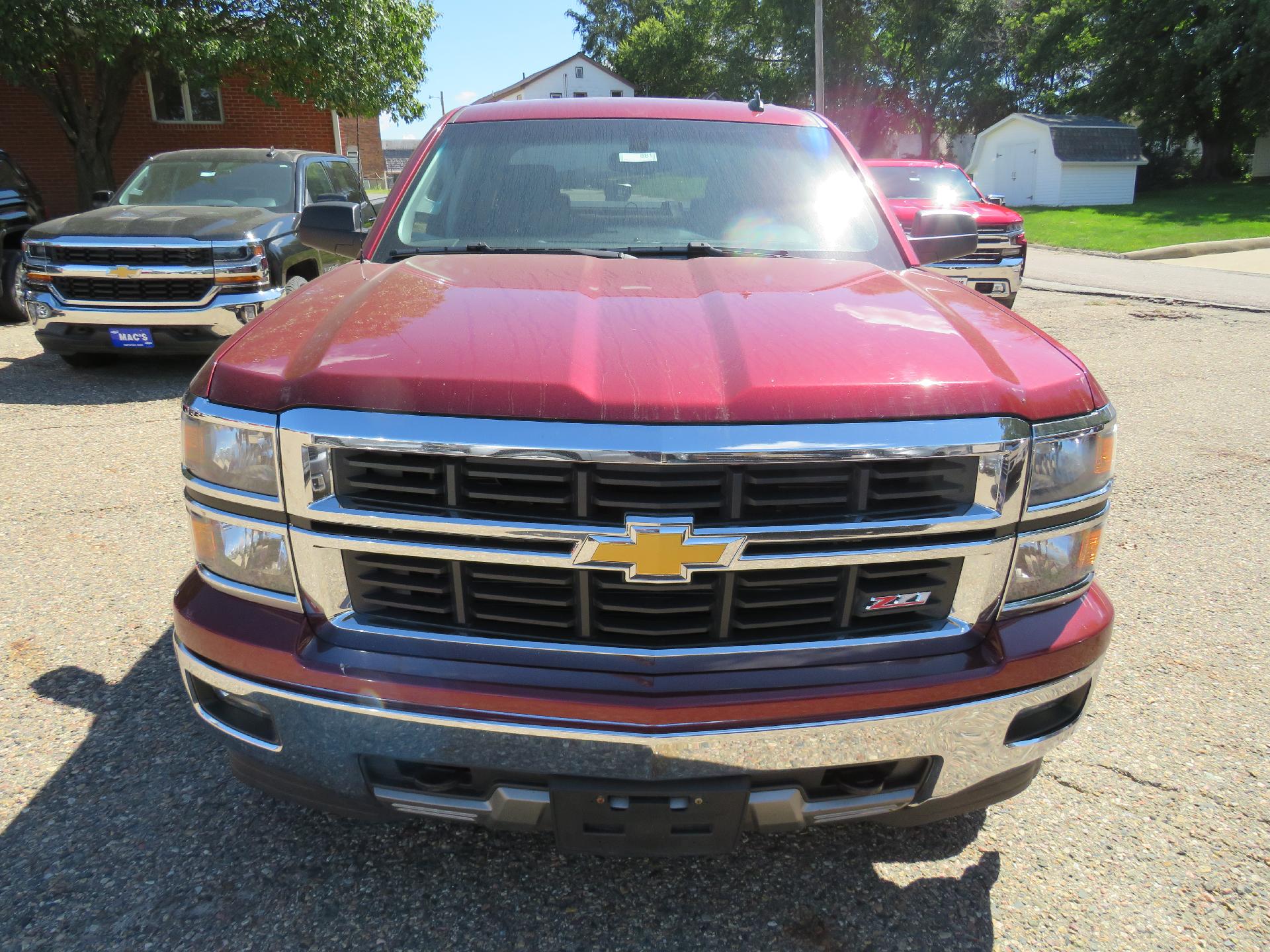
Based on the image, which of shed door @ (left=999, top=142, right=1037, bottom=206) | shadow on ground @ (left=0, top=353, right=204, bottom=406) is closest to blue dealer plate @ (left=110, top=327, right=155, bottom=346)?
shadow on ground @ (left=0, top=353, right=204, bottom=406)

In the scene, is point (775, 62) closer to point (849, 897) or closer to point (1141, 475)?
point (1141, 475)

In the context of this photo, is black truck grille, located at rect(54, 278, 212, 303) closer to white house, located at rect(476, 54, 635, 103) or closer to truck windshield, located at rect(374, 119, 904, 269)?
truck windshield, located at rect(374, 119, 904, 269)

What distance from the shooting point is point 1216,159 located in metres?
39.2

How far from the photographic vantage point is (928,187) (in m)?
12.2

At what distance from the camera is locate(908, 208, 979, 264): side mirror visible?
3.39 metres

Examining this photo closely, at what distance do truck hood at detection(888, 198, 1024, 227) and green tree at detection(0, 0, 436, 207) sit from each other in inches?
367

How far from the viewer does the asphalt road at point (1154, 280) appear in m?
12.8

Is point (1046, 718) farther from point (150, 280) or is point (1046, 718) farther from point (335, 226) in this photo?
point (150, 280)

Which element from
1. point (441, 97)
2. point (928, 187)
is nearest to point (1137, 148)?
point (928, 187)

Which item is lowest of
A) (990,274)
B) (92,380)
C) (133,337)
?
(92,380)

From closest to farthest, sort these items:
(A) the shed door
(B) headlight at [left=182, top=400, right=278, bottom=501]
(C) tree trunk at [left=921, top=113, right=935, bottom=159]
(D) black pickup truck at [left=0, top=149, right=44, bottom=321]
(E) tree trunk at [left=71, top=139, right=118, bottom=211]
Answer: (B) headlight at [left=182, top=400, right=278, bottom=501] < (D) black pickup truck at [left=0, top=149, right=44, bottom=321] < (E) tree trunk at [left=71, top=139, right=118, bottom=211] < (A) the shed door < (C) tree trunk at [left=921, top=113, right=935, bottom=159]

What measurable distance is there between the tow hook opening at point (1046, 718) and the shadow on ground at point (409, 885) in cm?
50

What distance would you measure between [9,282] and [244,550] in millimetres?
9749

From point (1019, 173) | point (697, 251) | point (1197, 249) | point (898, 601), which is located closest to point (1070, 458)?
point (898, 601)
